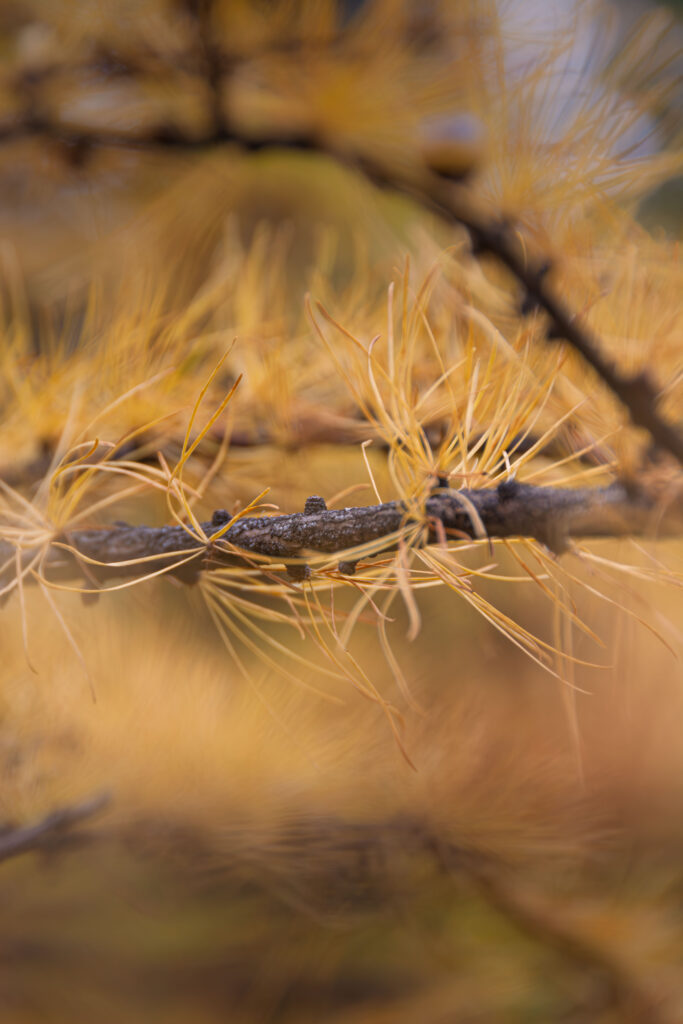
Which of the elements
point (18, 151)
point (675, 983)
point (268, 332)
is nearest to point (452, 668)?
point (675, 983)

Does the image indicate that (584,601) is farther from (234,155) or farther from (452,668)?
(234,155)

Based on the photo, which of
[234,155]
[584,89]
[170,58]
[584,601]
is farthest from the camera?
[584,601]

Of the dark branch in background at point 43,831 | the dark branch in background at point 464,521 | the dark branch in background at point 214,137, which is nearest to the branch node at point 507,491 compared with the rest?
the dark branch in background at point 464,521

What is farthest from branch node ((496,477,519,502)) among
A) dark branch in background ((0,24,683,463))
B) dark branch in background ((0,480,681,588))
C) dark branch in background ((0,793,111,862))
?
dark branch in background ((0,793,111,862))

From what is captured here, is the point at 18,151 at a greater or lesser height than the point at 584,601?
greater

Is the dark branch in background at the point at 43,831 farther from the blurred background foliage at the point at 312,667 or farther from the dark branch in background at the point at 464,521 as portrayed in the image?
the dark branch in background at the point at 464,521

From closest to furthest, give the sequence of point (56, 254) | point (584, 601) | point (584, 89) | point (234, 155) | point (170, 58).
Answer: point (584, 89)
point (170, 58)
point (234, 155)
point (584, 601)
point (56, 254)
